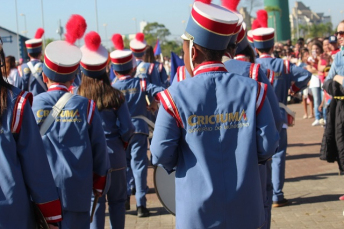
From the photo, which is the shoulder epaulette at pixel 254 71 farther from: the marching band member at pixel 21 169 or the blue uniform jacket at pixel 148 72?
the blue uniform jacket at pixel 148 72

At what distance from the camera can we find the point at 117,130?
6188 mm

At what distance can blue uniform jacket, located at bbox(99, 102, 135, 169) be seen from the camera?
608 cm

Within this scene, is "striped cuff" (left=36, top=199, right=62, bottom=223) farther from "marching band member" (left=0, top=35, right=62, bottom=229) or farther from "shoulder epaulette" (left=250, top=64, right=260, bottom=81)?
"shoulder epaulette" (left=250, top=64, right=260, bottom=81)

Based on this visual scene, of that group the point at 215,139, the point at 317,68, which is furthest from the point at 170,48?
the point at 215,139

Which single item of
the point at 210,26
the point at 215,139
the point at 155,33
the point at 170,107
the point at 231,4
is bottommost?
the point at 155,33

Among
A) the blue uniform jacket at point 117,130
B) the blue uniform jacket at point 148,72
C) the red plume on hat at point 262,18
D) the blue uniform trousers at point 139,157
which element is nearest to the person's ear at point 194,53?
the blue uniform jacket at point 117,130

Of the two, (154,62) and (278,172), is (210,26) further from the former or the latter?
(154,62)

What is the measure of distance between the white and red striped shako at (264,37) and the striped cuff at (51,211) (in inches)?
182

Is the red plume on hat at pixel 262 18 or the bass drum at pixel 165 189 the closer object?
the bass drum at pixel 165 189

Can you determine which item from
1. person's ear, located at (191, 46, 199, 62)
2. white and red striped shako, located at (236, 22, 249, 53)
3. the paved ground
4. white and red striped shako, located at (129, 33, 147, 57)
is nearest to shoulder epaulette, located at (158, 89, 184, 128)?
person's ear, located at (191, 46, 199, 62)

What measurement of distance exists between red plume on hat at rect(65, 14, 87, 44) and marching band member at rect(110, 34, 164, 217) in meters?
1.80

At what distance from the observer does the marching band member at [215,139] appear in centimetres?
332

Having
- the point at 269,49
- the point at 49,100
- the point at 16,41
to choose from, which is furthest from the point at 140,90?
the point at 16,41

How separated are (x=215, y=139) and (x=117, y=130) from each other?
296 centimetres
